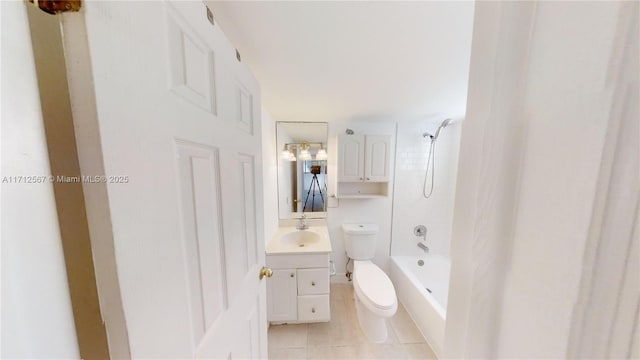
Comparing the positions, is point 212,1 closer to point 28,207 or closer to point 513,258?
point 28,207

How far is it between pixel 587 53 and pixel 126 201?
1.90 feet

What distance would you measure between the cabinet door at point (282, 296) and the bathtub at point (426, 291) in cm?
104

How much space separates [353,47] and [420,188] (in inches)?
71.5

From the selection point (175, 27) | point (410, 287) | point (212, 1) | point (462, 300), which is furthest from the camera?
point (410, 287)

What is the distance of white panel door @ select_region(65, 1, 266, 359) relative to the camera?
1.03ft

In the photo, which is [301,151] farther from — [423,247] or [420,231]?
[423,247]

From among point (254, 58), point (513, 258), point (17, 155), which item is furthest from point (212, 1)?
point (513, 258)

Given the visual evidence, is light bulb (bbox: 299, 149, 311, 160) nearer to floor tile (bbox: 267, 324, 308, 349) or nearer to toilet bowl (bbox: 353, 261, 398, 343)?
toilet bowl (bbox: 353, 261, 398, 343)

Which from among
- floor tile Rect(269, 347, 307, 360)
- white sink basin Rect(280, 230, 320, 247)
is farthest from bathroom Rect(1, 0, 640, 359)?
white sink basin Rect(280, 230, 320, 247)

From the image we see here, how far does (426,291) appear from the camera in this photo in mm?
1779

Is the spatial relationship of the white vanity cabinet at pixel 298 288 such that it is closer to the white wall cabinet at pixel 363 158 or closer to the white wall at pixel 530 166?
the white wall cabinet at pixel 363 158

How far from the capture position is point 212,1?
66cm

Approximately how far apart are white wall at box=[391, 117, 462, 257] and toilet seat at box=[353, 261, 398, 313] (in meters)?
0.53

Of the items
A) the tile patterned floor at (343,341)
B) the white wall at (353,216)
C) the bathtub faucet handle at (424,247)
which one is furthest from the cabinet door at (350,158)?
the tile patterned floor at (343,341)
